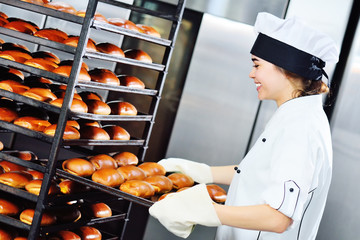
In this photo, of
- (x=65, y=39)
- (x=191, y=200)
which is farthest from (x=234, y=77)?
(x=191, y=200)

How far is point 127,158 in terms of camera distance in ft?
8.16

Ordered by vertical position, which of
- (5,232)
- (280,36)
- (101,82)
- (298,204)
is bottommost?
(5,232)

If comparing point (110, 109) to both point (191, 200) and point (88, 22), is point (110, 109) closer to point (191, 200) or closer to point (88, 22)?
point (88, 22)

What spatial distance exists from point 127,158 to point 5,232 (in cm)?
67

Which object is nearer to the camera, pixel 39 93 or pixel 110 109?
pixel 39 93

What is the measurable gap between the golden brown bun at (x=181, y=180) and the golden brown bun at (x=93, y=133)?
1.28ft

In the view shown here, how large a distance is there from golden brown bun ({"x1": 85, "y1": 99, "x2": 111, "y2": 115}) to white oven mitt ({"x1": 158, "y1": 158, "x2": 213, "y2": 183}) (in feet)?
1.37

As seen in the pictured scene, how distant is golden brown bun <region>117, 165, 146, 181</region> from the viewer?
2184mm

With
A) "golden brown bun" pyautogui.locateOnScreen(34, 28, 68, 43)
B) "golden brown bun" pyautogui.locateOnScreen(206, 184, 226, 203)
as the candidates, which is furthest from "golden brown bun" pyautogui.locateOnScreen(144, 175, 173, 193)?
"golden brown bun" pyautogui.locateOnScreen(34, 28, 68, 43)

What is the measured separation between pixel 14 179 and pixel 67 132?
1.00 ft

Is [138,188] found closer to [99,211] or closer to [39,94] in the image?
[99,211]

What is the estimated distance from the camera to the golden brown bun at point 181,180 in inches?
88.6

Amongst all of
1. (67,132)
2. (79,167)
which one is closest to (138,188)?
(79,167)

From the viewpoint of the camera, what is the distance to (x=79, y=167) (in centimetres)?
210
